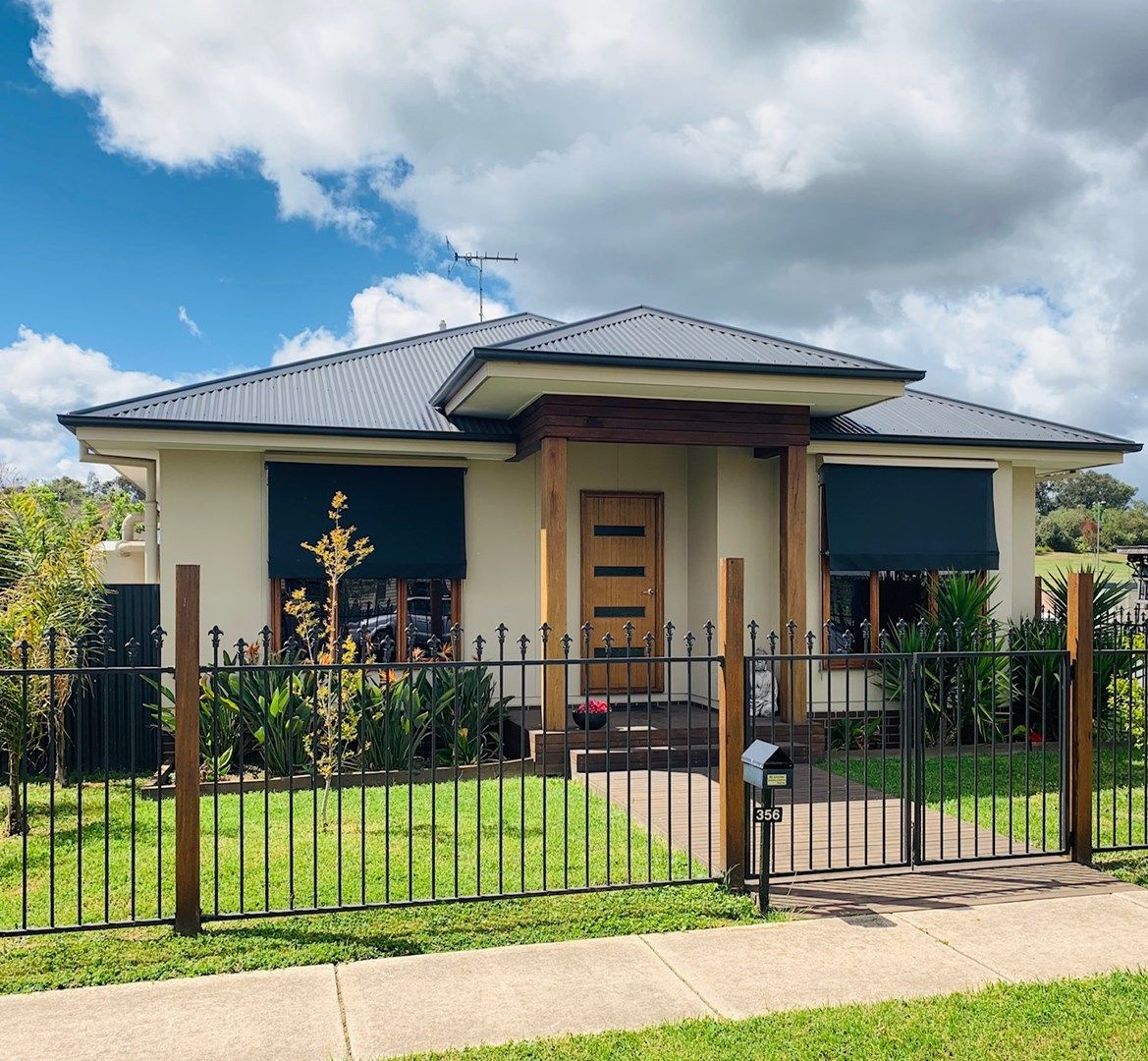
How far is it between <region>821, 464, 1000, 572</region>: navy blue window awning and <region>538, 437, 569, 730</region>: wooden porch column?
3.65 metres

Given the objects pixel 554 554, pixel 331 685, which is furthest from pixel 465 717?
pixel 331 685

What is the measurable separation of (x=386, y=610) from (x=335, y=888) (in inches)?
210

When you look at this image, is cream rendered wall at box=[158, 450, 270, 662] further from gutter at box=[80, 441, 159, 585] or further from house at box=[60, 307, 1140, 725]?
gutter at box=[80, 441, 159, 585]

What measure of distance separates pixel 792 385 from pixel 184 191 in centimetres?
1169

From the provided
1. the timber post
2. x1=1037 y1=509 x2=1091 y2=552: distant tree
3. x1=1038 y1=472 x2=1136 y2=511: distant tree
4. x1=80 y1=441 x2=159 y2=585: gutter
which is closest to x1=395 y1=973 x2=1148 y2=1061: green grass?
the timber post

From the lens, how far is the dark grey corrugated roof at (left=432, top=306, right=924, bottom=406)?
9.27m

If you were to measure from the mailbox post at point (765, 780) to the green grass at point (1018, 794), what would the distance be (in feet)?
2.46

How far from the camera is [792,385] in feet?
32.5

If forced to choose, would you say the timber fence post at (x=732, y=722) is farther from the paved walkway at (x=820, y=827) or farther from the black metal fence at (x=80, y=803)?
the black metal fence at (x=80, y=803)

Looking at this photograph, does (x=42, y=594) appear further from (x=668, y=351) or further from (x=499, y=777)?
(x=668, y=351)

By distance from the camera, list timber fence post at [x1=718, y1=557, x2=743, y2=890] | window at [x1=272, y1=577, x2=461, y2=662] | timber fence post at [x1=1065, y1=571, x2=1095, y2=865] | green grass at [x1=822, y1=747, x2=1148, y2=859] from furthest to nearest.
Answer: window at [x1=272, y1=577, x2=461, y2=662] < green grass at [x1=822, y1=747, x2=1148, y2=859] < timber fence post at [x1=1065, y1=571, x2=1095, y2=865] < timber fence post at [x1=718, y1=557, x2=743, y2=890]

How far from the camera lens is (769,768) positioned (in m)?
5.65

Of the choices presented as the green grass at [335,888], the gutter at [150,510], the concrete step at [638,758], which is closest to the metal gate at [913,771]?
the concrete step at [638,758]

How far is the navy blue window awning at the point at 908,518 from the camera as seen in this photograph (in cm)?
1162
